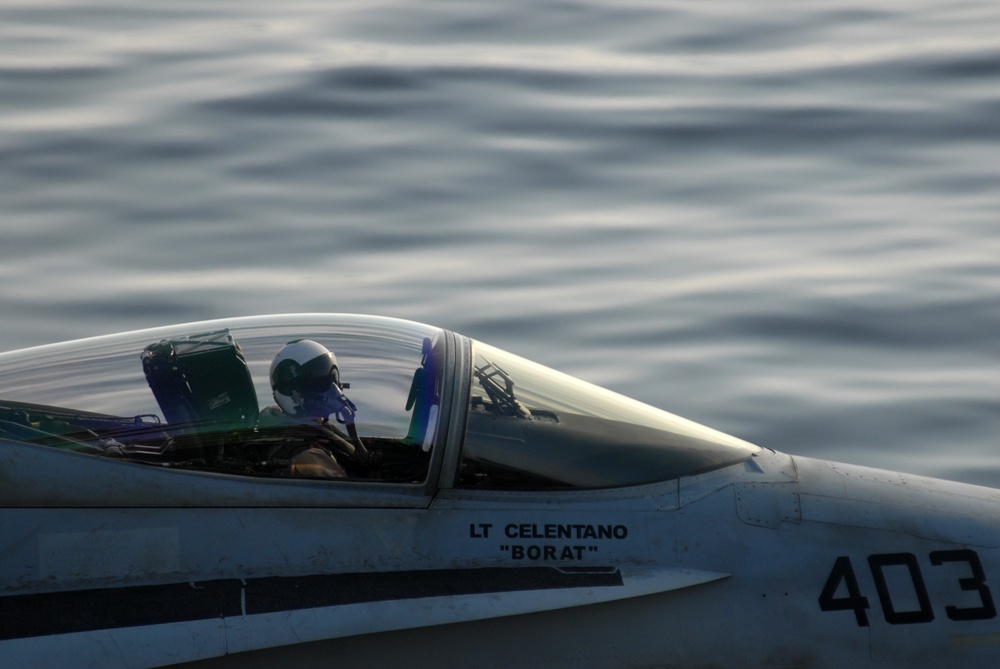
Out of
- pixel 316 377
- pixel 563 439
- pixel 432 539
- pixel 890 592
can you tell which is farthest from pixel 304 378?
pixel 890 592

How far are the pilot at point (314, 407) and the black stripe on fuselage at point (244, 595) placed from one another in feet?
1.34

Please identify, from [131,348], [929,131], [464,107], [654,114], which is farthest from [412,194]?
[131,348]

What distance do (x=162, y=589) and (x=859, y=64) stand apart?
647 inches

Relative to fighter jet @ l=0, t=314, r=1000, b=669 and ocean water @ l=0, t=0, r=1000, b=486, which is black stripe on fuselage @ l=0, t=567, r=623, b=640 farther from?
ocean water @ l=0, t=0, r=1000, b=486

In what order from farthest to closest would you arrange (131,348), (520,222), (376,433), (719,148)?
1. (719,148)
2. (520,222)
3. (131,348)
4. (376,433)

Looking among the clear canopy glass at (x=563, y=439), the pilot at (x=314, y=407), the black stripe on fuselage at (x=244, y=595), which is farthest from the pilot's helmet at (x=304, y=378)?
the black stripe on fuselage at (x=244, y=595)

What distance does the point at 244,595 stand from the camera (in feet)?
13.6

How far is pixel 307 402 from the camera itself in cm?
471

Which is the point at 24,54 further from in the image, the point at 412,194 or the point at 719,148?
the point at 719,148

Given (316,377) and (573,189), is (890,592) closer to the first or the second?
(316,377)

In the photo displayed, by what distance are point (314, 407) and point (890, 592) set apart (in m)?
2.15

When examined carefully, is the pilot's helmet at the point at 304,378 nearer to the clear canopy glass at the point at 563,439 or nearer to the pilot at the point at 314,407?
the pilot at the point at 314,407

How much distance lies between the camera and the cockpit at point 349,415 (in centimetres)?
443

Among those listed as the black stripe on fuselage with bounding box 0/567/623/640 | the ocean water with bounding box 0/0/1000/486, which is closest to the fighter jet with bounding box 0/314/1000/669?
the black stripe on fuselage with bounding box 0/567/623/640
